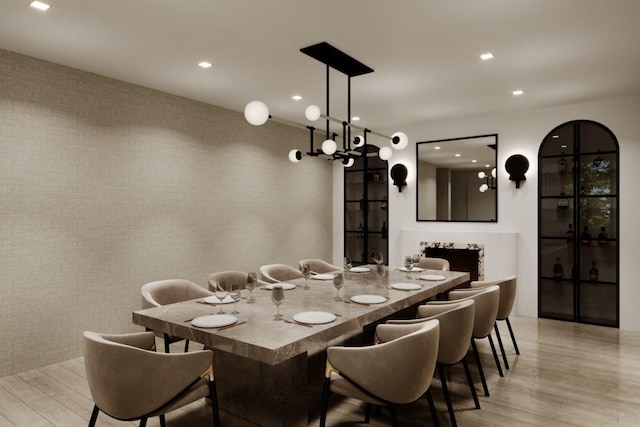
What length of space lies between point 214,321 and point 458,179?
4.51 meters

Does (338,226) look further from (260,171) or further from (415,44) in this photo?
(415,44)

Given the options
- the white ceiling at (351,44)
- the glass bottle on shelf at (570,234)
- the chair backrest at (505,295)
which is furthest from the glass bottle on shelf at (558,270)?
the chair backrest at (505,295)

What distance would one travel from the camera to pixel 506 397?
9.85ft

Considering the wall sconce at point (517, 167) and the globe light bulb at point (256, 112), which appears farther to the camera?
the wall sconce at point (517, 167)

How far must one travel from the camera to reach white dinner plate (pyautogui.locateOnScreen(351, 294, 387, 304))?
9.30ft

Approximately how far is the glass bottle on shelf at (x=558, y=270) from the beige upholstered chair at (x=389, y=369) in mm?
3947

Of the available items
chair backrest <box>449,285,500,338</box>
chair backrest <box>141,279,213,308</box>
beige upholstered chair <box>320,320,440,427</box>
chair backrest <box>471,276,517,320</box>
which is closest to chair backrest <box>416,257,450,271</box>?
chair backrest <box>471,276,517,320</box>

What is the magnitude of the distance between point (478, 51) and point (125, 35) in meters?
2.72

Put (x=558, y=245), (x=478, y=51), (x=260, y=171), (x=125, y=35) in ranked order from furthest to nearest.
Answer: (x=260, y=171) → (x=558, y=245) → (x=478, y=51) → (x=125, y=35)

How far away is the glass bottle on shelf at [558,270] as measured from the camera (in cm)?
533

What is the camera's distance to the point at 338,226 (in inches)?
279

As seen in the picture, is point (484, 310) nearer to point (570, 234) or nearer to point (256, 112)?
point (256, 112)

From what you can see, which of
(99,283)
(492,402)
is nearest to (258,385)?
(492,402)

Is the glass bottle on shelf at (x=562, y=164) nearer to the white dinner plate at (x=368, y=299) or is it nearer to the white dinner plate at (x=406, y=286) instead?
the white dinner plate at (x=406, y=286)
